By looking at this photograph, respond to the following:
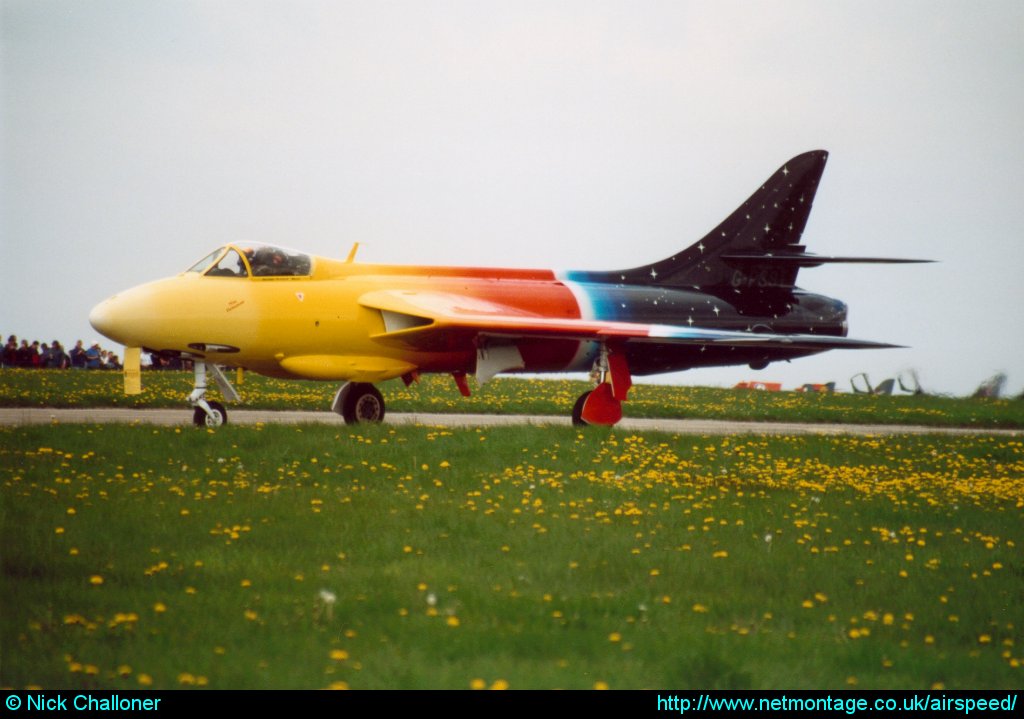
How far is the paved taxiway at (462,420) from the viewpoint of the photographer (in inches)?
803

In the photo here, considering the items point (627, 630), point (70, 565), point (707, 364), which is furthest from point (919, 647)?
point (707, 364)

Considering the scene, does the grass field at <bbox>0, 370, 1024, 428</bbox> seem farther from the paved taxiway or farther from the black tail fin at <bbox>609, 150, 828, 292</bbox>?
the black tail fin at <bbox>609, 150, 828, 292</bbox>

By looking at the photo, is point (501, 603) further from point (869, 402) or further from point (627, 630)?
point (869, 402)

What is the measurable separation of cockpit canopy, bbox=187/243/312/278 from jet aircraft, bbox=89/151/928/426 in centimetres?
2

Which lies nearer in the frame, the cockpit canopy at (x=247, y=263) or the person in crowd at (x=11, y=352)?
the cockpit canopy at (x=247, y=263)

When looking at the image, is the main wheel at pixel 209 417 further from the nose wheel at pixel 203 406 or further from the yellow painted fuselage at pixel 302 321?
the yellow painted fuselage at pixel 302 321

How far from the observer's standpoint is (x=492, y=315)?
2009 centimetres

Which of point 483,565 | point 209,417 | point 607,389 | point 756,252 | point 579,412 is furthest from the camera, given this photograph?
point 756,252

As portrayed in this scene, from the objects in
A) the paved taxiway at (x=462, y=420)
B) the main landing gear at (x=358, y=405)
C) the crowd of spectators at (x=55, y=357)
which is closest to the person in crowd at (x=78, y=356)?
the crowd of spectators at (x=55, y=357)

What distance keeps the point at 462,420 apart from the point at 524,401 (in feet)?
15.4

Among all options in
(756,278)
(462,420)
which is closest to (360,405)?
(462,420)

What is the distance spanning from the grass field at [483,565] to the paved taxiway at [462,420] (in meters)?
4.27

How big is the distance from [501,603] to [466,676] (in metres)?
1.58

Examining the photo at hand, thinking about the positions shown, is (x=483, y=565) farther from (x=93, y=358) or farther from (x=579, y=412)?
(x=93, y=358)
